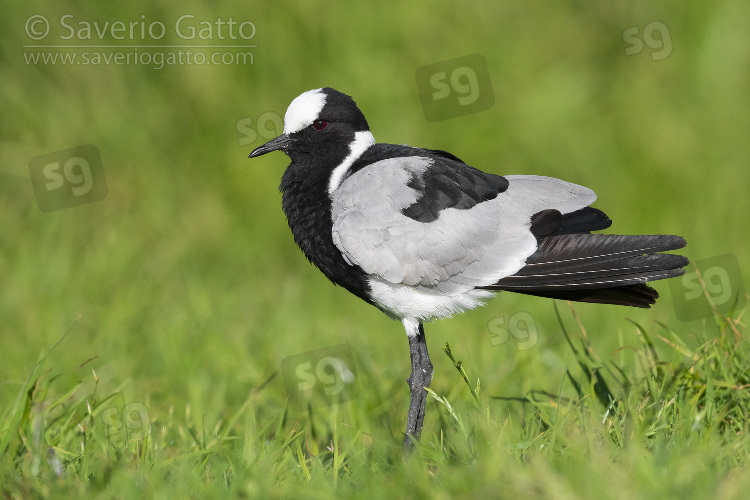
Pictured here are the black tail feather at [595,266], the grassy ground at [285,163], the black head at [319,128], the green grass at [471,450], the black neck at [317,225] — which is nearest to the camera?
the green grass at [471,450]

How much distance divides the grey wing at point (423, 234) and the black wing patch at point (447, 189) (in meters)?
0.02

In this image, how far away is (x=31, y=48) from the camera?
21.0 ft

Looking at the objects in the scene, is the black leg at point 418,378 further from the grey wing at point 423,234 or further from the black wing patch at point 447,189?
the black wing patch at point 447,189

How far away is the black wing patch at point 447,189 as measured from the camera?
3.53 meters

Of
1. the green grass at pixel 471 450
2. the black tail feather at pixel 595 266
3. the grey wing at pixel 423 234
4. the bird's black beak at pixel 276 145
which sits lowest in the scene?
the green grass at pixel 471 450

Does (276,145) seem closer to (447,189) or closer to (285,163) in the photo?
(447,189)

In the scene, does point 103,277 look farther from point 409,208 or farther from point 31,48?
point 409,208

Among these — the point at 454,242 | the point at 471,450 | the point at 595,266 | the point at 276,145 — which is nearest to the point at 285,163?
the point at 276,145

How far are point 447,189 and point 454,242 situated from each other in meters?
0.22

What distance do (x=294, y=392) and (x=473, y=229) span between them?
1.62 meters

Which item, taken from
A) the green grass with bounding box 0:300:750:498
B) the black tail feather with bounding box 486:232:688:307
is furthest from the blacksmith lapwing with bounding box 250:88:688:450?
the green grass with bounding box 0:300:750:498

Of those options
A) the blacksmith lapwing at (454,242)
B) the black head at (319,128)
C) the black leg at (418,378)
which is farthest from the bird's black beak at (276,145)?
the black leg at (418,378)

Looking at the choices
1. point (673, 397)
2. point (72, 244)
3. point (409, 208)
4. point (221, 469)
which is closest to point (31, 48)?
point (72, 244)

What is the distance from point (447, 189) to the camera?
3.57m
